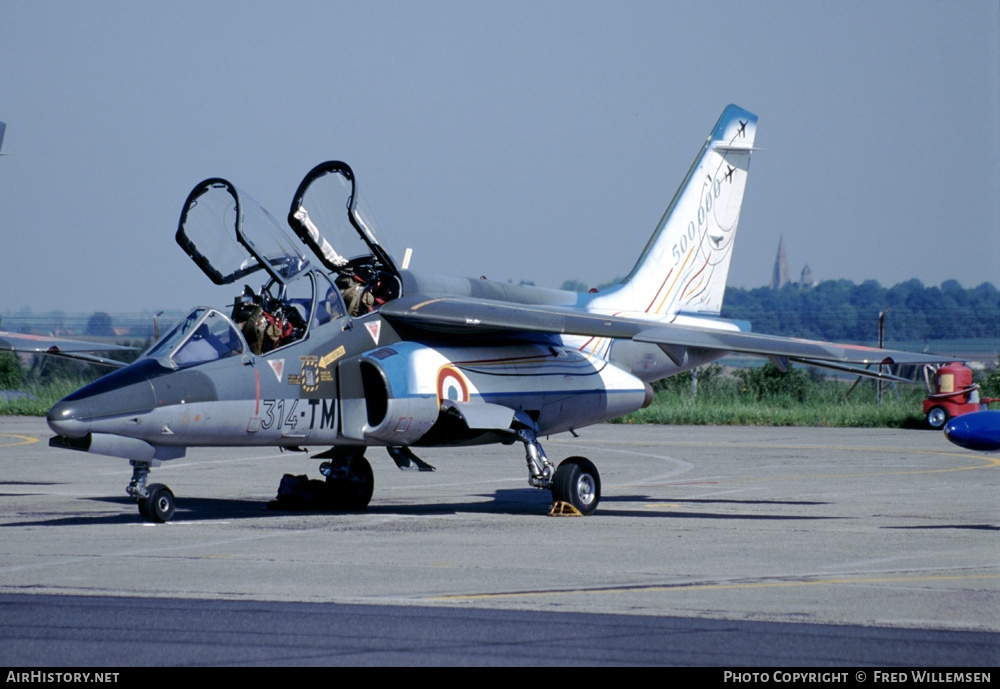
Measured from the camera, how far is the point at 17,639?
7012mm

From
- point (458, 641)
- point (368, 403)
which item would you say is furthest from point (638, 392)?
point (458, 641)

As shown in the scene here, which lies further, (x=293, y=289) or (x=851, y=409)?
(x=851, y=409)

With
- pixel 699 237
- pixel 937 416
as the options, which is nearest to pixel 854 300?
pixel 937 416

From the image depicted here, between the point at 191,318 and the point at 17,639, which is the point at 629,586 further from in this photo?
the point at 191,318

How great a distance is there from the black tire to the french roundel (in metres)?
19.4

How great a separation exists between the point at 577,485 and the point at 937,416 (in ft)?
61.0

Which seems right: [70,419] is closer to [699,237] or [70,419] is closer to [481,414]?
[481,414]

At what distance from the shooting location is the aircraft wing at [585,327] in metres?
13.9

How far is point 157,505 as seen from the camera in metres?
12.9

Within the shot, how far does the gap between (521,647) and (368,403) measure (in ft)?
24.4

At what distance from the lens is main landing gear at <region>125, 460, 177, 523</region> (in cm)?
1257

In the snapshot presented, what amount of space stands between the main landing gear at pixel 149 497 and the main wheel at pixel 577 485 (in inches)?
184

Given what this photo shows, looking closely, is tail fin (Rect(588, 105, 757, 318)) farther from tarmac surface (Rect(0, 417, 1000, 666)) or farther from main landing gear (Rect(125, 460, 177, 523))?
main landing gear (Rect(125, 460, 177, 523))

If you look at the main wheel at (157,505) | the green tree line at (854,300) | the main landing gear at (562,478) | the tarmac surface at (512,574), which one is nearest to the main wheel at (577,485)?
the main landing gear at (562,478)
